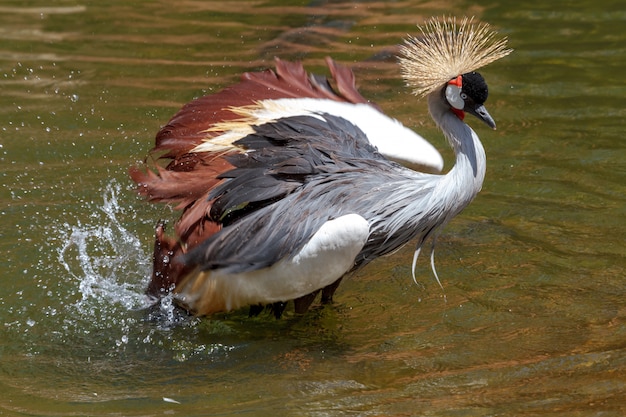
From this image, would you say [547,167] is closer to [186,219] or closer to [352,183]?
[352,183]

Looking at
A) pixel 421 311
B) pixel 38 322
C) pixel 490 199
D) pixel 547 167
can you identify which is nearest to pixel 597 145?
pixel 547 167

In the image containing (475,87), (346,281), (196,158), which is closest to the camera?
(475,87)

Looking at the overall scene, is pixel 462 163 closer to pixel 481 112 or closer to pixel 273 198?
pixel 481 112

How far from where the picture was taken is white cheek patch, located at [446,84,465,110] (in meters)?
→ 4.97

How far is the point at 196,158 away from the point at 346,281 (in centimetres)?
113

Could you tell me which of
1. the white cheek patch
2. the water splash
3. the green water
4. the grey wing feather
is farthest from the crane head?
the water splash

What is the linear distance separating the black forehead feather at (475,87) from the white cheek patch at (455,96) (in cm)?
3

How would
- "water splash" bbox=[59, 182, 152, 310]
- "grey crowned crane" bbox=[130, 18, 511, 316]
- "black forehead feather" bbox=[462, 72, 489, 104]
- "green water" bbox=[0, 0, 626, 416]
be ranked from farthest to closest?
"water splash" bbox=[59, 182, 152, 310] < "black forehead feather" bbox=[462, 72, 489, 104] < "grey crowned crane" bbox=[130, 18, 511, 316] < "green water" bbox=[0, 0, 626, 416]

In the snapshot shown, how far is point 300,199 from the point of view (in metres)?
4.95

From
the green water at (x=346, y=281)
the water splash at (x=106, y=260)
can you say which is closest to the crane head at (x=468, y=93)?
the green water at (x=346, y=281)

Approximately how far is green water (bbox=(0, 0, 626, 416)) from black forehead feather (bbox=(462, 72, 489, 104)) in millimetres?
1099

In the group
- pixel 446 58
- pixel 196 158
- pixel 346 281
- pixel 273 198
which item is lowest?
pixel 346 281

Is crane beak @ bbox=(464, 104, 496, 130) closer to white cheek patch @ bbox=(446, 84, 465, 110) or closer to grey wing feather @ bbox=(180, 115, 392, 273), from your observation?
white cheek patch @ bbox=(446, 84, 465, 110)

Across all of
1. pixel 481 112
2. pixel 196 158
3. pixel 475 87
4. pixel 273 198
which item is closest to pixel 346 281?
pixel 273 198
